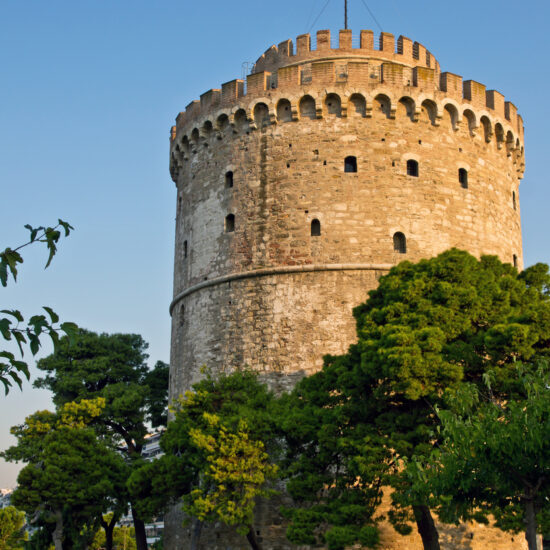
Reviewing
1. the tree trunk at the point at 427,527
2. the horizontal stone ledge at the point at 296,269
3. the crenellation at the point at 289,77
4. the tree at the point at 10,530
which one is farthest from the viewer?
the tree at the point at 10,530

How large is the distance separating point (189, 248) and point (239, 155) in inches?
107

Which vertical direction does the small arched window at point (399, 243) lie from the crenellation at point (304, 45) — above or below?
below

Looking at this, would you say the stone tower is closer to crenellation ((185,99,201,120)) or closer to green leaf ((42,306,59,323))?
crenellation ((185,99,201,120))

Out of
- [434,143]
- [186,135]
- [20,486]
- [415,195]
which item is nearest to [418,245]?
[415,195]

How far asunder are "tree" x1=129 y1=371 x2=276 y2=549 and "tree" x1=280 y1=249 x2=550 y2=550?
0.98 metres

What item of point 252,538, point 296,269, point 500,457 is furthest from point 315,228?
point 500,457

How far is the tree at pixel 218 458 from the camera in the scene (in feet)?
Answer: 45.9

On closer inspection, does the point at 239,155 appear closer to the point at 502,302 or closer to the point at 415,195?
the point at 415,195

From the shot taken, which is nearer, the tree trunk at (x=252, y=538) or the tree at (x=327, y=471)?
the tree at (x=327, y=471)

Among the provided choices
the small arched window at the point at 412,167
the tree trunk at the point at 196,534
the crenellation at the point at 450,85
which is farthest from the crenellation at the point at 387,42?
the tree trunk at the point at 196,534

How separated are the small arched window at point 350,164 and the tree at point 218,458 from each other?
5339 millimetres

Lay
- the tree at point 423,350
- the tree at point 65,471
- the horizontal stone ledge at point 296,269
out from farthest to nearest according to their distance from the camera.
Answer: the horizontal stone ledge at point 296,269 < the tree at point 65,471 < the tree at point 423,350

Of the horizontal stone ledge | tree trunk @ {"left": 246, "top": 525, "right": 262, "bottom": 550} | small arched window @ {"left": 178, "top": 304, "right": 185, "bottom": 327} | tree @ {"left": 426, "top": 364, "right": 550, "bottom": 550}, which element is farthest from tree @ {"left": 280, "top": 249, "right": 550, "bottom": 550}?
small arched window @ {"left": 178, "top": 304, "right": 185, "bottom": 327}

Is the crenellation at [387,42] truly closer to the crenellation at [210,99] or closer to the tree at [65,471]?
the crenellation at [210,99]
